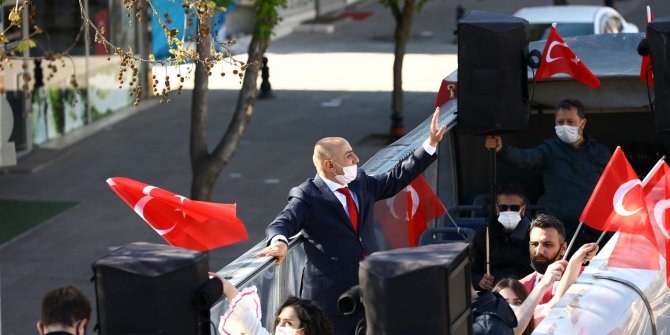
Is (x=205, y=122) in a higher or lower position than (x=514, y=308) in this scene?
higher

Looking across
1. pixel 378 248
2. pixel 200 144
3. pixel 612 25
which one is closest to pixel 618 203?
pixel 378 248

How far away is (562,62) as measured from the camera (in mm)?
10812

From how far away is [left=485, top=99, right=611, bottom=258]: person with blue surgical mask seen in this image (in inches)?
382

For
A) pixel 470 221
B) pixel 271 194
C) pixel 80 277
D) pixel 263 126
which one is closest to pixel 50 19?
pixel 263 126

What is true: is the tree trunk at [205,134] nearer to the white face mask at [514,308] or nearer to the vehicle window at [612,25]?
the white face mask at [514,308]

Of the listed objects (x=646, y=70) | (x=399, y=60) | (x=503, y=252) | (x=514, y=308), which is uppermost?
(x=646, y=70)

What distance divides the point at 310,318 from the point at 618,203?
2251 mm

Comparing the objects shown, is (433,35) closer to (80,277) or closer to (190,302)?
(80,277)

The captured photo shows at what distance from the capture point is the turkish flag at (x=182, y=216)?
7.08 metres

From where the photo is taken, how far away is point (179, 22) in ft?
80.7

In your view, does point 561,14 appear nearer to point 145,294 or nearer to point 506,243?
point 506,243

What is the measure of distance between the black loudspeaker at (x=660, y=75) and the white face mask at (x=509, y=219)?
1.35m

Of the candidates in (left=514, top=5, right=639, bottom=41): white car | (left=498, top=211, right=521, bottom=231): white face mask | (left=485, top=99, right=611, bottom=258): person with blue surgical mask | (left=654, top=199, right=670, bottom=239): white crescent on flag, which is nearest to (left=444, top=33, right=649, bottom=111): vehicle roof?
(left=485, top=99, right=611, bottom=258): person with blue surgical mask

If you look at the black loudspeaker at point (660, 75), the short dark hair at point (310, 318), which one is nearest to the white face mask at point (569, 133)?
the black loudspeaker at point (660, 75)
